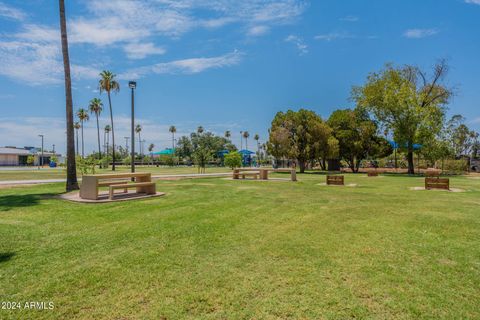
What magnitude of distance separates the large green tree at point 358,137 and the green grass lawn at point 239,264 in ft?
98.9

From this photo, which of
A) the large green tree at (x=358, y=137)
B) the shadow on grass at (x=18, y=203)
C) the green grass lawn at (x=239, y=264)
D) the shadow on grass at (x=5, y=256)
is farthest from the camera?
the large green tree at (x=358, y=137)

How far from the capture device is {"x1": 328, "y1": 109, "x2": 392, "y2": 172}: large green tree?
121 ft

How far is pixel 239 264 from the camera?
4453mm

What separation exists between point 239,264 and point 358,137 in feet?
118

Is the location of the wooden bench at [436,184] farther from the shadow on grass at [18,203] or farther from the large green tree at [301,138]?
the large green tree at [301,138]

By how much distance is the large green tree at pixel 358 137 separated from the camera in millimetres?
36906

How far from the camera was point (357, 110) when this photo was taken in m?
39.1

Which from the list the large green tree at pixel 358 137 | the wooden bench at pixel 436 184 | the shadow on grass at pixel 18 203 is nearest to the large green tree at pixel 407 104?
the large green tree at pixel 358 137

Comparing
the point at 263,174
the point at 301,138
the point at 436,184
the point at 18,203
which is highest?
the point at 301,138

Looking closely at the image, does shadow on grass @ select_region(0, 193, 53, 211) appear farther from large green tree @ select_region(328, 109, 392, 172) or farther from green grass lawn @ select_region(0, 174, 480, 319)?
large green tree @ select_region(328, 109, 392, 172)

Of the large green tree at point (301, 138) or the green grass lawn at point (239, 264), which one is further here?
the large green tree at point (301, 138)

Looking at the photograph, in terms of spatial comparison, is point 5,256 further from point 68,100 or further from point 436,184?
point 436,184

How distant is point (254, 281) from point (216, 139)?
278 ft

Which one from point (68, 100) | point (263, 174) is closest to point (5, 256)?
point (68, 100)
